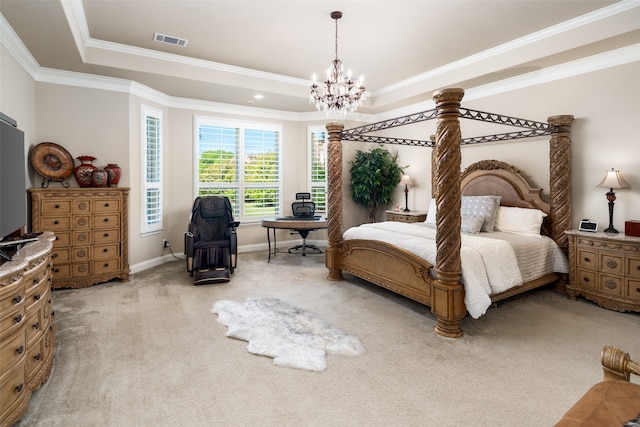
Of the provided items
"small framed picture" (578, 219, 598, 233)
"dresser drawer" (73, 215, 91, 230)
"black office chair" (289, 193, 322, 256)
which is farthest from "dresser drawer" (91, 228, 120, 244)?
"small framed picture" (578, 219, 598, 233)

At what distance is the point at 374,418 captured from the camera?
77.3 inches

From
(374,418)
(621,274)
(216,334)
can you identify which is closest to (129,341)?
(216,334)

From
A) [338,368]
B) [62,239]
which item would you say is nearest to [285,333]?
[338,368]

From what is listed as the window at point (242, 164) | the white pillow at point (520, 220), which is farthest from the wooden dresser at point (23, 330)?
the white pillow at point (520, 220)

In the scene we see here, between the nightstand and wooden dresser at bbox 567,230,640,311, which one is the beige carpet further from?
the nightstand

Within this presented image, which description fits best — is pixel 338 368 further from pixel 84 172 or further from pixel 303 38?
pixel 84 172

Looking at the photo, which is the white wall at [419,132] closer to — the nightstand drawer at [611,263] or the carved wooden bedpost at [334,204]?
the nightstand drawer at [611,263]

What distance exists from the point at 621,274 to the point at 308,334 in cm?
334

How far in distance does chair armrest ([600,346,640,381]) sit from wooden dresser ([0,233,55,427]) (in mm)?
2846

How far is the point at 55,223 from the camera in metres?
4.19

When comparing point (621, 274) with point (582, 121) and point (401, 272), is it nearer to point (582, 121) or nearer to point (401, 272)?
point (582, 121)

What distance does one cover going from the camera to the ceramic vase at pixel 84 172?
175 inches

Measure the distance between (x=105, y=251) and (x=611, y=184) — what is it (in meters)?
6.31

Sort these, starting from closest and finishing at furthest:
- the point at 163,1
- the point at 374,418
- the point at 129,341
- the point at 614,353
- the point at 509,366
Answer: the point at 614,353
the point at 374,418
the point at 509,366
the point at 129,341
the point at 163,1
